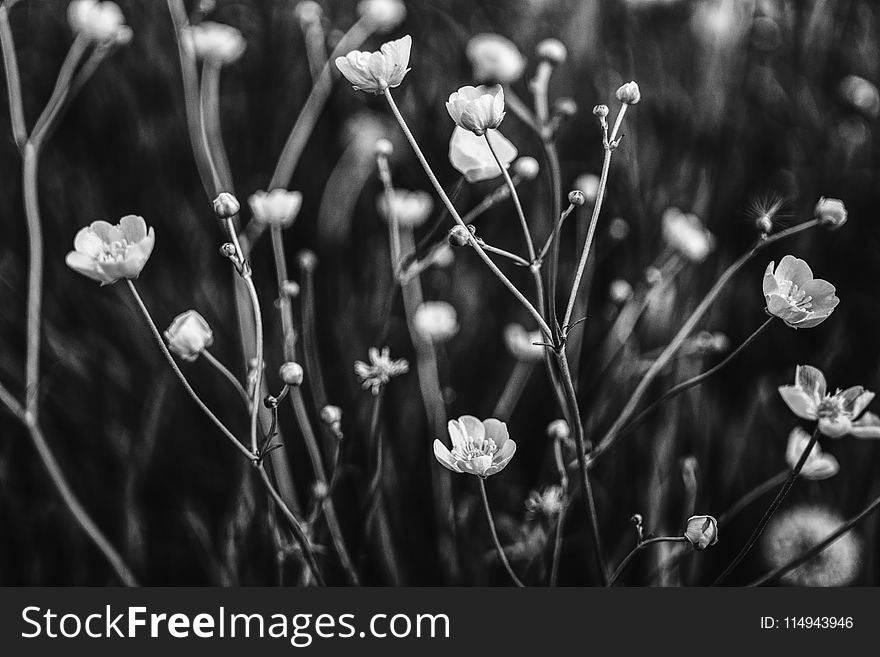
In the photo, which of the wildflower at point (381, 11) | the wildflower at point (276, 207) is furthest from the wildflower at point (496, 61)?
the wildflower at point (276, 207)

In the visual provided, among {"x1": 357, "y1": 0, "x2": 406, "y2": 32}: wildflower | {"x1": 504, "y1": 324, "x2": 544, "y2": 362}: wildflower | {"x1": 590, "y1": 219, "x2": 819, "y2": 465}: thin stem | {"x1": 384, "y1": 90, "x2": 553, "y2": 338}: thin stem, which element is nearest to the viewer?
{"x1": 384, "y1": 90, "x2": 553, "y2": 338}: thin stem

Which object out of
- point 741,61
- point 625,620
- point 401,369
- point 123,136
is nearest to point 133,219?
point 401,369

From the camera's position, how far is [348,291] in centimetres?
99

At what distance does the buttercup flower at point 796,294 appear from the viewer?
1.70 ft

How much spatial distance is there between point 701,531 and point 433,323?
1.27ft

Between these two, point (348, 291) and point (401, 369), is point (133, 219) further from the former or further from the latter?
point (348, 291)

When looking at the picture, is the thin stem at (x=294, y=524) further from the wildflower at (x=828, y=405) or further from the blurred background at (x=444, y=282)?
the wildflower at (x=828, y=405)

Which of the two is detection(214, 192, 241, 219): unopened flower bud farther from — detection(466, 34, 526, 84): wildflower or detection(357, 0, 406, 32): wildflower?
detection(357, 0, 406, 32): wildflower

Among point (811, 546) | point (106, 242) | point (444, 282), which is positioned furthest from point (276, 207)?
point (811, 546)

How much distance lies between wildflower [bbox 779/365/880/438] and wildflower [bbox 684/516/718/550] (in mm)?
98

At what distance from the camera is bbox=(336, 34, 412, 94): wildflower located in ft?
1.66

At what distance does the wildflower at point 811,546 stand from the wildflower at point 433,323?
1.39 feet

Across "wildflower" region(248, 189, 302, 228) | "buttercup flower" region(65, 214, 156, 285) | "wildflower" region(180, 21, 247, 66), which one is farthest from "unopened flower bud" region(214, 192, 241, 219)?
"wildflower" region(180, 21, 247, 66)

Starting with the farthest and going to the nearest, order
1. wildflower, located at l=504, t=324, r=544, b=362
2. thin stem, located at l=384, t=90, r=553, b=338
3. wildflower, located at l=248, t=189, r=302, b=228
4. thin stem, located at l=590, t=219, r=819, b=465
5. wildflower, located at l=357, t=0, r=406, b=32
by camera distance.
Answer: wildflower, located at l=357, t=0, r=406, b=32 < wildflower, located at l=504, t=324, r=544, b=362 < wildflower, located at l=248, t=189, r=302, b=228 < thin stem, located at l=590, t=219, r=819, b=465 < thin stem, located at l=384, t=90, r=553, b=338
